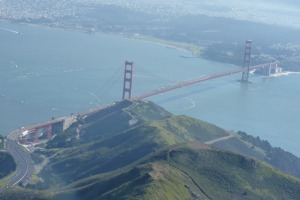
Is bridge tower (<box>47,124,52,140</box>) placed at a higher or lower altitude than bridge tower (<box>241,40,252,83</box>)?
lower

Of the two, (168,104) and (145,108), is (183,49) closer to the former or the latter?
(168,104)

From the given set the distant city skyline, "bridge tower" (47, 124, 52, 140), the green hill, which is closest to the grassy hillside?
the green hill

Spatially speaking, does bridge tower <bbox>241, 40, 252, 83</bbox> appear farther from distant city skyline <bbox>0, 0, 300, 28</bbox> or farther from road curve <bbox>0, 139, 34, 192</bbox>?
road curve <bbox>0, 139, 34, 192</bbox>

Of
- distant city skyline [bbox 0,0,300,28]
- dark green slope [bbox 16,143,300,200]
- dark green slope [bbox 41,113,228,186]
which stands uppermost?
distant city skyline [bbox 0,0,300,28]

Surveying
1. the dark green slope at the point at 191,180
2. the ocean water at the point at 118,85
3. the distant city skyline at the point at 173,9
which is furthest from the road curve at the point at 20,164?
the distant city skyline at the point at 173,9

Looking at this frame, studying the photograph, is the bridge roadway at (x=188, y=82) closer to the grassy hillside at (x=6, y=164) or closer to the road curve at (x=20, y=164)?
the road curve at (x=20, y=164)

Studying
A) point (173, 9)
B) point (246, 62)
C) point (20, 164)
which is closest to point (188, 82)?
point (246, 62)
